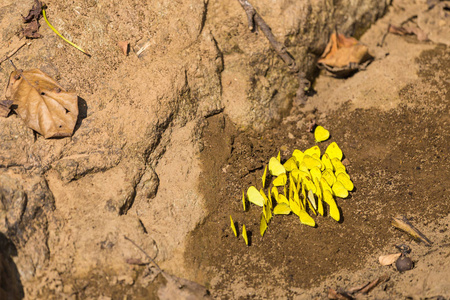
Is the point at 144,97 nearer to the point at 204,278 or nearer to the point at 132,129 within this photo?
the point at 132,129

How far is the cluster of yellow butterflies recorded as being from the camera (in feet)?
8.50

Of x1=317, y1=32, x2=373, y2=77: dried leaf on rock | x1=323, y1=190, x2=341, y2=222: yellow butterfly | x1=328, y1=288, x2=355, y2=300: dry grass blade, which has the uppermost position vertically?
x1=317, y1=32, x2=373, y2=77: dried leaf on rock

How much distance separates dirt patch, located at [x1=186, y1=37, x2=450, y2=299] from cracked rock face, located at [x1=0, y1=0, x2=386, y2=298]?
5.2 inches

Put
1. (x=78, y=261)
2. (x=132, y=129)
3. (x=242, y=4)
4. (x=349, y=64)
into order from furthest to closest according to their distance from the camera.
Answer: (x=349, y=64) → (x=242, y=4) → (x=132, y=129) → (x=78, y=261)

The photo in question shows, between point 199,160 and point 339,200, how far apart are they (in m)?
0.95

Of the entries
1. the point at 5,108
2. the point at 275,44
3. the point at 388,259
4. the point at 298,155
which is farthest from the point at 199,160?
the point at 388,259

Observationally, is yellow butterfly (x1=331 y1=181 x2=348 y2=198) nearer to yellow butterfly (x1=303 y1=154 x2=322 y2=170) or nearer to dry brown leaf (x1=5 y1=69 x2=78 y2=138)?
yellow butterfly (x1=303 y1=154 x2=322 y2=170)

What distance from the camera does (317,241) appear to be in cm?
252

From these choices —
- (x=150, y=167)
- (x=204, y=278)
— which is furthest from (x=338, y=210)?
(x=150, y=167)

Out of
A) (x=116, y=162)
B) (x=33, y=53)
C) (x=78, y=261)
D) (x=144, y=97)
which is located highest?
(x=33, y=53)

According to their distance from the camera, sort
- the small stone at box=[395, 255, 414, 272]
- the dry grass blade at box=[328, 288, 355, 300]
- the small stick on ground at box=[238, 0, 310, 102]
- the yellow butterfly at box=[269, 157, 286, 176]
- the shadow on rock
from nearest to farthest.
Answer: the shadow on rock
the dry grass blade at box=[328, 288, 355, 300]
the small stone at box=[395, 255, 414, 272]
the yellow butterfly at box=[269, 157, 286, 176]
the small stick on ground at box=[238, 0, 310, 102]

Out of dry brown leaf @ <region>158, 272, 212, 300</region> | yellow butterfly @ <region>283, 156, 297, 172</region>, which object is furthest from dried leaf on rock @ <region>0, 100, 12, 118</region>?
yellow butterfly @ <region>283, 156, 297, 172</region>

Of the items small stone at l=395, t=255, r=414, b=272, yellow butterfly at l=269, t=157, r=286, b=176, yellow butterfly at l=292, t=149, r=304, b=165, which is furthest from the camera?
yellow butterfly at l=292, t=149, r=304, b=165

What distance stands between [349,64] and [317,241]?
5.17 ft
